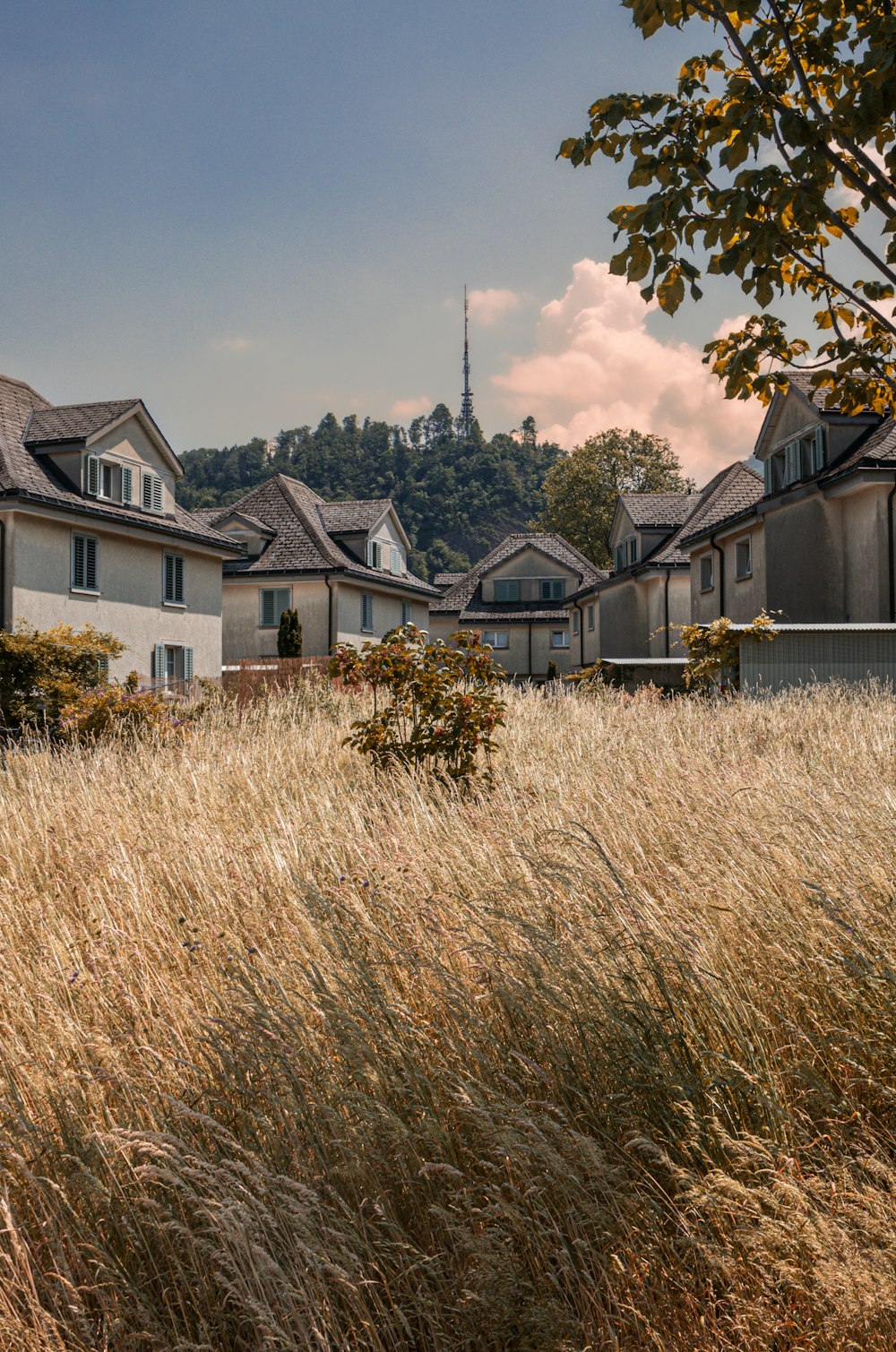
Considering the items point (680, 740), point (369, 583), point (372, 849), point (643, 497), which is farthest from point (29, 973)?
point (643, 497)

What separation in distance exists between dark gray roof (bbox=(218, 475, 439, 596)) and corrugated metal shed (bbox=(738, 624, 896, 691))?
22.3 m

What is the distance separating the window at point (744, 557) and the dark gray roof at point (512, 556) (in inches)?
994

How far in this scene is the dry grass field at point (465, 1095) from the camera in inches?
94.0

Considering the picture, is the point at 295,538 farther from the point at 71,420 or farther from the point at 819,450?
the point at 819,450

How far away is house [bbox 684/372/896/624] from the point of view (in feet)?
74.4

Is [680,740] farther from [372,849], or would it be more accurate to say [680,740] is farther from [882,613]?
[882,613]

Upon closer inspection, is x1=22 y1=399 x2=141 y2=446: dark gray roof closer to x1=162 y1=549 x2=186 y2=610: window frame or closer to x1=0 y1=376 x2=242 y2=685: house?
x1=0 y1=376 x2=242 y2=685: house

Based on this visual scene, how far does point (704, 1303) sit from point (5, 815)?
23.1 feet

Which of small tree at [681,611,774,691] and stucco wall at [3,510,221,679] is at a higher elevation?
stucco wall at [3,510,221,679]

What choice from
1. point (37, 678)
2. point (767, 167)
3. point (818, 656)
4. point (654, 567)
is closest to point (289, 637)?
point (654, 567)

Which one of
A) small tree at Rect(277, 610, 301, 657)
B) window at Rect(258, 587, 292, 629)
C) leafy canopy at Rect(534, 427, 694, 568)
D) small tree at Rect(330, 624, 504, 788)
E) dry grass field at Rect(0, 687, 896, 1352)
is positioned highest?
leafy canopy at Rect(534, 427, 694, 568)

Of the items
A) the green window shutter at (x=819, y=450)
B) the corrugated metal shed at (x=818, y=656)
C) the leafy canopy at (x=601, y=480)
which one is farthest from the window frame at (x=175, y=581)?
the leafy canopy at (x=601, y=480)


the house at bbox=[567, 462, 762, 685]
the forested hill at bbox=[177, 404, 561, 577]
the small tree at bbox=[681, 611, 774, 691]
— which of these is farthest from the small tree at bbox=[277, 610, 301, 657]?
the forested hill at bbox=[177, 404, 561, 577]

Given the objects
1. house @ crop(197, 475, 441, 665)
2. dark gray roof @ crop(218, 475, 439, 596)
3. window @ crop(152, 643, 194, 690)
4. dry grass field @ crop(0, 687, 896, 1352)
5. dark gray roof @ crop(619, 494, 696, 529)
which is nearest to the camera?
dry grass field @ crop(0, 687, 896, 1352)
